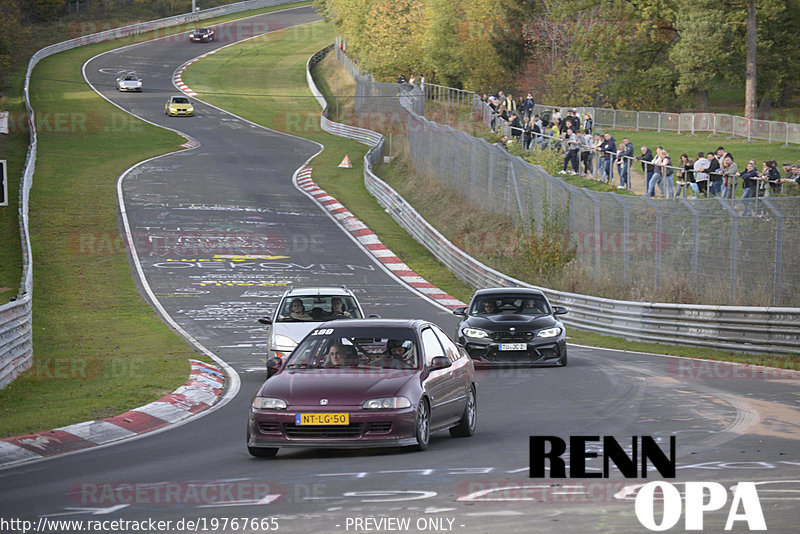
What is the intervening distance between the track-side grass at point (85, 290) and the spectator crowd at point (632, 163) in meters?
13.4

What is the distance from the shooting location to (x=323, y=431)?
10.6m

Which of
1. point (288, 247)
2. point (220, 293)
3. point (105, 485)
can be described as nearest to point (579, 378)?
point (105, 485)

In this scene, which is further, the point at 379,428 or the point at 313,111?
the point at 313,111

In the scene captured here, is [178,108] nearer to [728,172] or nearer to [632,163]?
[632,163]

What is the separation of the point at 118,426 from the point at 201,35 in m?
98.4

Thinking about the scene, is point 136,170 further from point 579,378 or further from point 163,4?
point 163,4

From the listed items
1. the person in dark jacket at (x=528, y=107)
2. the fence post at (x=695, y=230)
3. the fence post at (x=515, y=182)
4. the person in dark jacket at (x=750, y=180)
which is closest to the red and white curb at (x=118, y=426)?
the fence post at (x=695, y=230)

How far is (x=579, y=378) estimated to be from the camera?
58.3 feet

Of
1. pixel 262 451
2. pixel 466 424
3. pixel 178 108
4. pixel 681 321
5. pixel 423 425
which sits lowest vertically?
pixel 681 321

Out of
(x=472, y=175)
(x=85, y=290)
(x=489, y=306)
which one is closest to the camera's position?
(x=489, y=306)

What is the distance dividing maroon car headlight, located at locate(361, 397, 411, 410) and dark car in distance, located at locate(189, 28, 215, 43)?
101 meters

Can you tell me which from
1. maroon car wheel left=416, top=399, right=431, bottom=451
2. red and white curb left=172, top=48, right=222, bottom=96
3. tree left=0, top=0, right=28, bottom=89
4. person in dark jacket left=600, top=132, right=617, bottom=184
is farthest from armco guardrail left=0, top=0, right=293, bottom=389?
person in dark jacket left=600, top=132, right=617, bottom=184

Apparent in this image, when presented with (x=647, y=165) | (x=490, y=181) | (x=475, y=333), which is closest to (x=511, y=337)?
(x=475, y=333)

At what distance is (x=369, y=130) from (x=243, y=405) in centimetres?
5411
